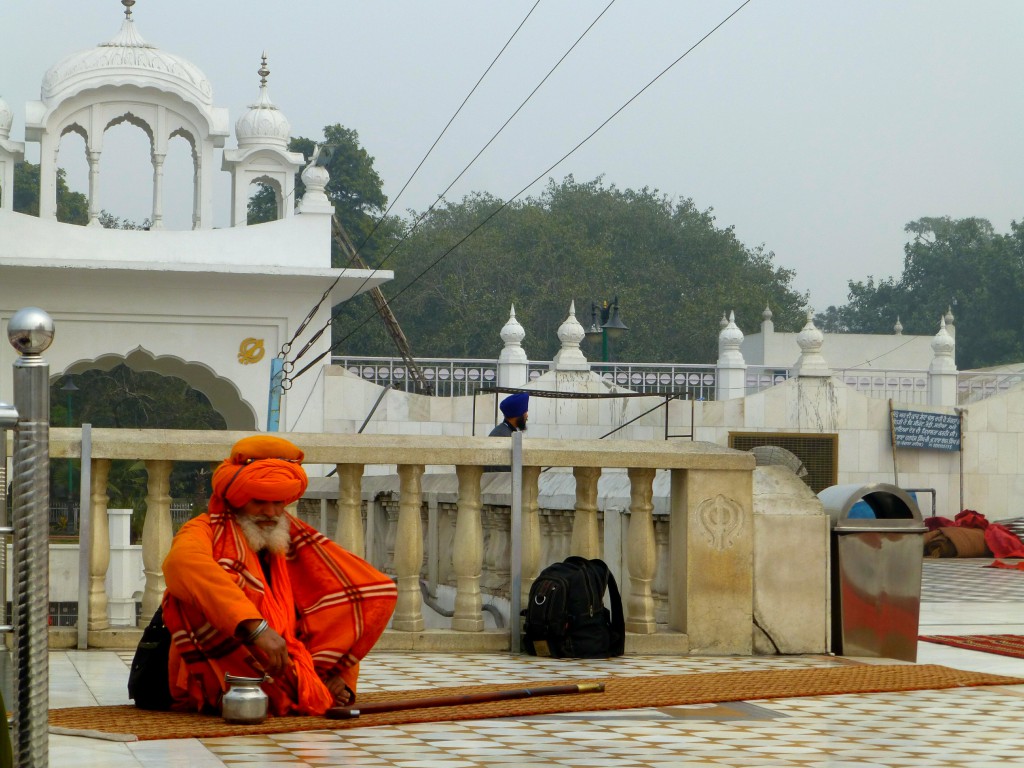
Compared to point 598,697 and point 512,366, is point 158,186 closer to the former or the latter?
point 512,366

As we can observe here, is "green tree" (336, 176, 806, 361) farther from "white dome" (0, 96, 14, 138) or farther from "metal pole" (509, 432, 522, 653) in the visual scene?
"metal pole" (509, 432, 522, 653)

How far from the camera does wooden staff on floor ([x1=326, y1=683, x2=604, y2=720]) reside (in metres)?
4.58

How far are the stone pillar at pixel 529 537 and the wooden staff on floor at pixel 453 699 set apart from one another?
4.56 feet

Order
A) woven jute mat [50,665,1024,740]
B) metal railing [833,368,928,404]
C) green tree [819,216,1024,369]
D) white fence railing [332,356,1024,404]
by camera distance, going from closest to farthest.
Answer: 1. woven jute mat [50,665,1024,740]
2. white fence railing [332,356,1024,404]
3. metal railing [833,368,928,404]
4. green tree [819,216,1024,369]

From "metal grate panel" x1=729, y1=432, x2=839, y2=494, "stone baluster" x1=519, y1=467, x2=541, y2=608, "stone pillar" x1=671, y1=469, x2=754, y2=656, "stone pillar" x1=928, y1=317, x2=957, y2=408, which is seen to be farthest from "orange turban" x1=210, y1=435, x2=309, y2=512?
"stone pillar" x1=928, y1=317, x2=957, y2=408

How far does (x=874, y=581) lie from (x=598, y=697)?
2264 mm

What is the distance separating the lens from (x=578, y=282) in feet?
174

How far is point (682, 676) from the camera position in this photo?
577 centimetres

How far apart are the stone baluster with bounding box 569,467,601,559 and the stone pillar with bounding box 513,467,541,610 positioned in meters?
0.18

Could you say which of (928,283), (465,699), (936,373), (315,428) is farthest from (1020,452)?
(928,283)

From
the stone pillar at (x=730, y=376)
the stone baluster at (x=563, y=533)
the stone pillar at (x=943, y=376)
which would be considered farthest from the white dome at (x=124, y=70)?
the stone baluster at (x=563, y=533)

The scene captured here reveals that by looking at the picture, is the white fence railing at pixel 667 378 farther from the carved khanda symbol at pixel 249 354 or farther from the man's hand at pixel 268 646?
the man's hand at pixel 268 646

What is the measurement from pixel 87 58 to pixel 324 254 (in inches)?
176

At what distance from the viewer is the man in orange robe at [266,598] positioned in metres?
4.51
